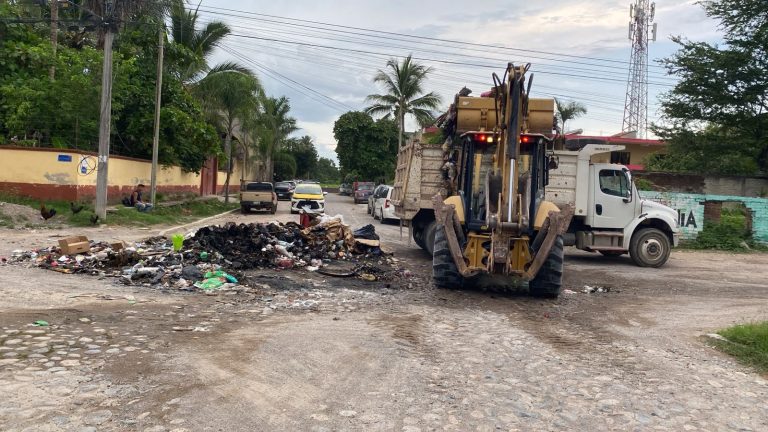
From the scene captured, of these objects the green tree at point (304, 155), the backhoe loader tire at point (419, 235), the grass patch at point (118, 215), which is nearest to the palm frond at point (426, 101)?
the grass patch at point (118, 215)

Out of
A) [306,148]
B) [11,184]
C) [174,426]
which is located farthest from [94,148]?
[306,148]

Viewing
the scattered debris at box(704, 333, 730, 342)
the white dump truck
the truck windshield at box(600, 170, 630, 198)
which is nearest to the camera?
the scattered debris at box(704, 333, 730, 342)

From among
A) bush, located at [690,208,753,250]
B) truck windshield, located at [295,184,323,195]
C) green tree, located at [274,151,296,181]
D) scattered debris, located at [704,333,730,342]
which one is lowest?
scattered debris, located at [704,333,730,342]

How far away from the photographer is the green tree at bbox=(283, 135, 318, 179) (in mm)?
89688

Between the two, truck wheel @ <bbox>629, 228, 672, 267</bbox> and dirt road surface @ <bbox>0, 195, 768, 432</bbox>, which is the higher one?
truck wheel @ <bbox>629, 228, 672, 267</bbox>

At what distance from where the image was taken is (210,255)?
37.3ft

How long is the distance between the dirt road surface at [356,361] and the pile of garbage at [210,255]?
22.9 inches

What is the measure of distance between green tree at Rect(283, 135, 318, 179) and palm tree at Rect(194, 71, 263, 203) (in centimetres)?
5131

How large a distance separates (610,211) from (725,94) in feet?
54.6

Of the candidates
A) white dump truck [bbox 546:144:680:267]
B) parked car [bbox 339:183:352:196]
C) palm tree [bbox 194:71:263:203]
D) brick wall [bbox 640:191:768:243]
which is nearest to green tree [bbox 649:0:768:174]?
brick wall [bbox 640:191:768:243]

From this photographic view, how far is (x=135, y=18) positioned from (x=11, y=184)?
23.7 ft

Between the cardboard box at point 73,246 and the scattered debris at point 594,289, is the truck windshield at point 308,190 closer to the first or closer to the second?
the cardboard box at point 73,246

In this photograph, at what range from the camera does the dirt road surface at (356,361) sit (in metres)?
4.56

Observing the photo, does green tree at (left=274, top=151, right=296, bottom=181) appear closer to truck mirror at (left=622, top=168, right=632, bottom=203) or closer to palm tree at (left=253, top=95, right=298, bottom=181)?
palm tree at (left=253, top=95, right=298, bottom=181)
